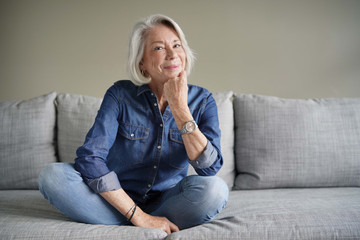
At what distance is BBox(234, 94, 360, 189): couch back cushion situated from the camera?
1.76 m

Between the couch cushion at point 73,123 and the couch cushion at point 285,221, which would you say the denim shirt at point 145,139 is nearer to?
the couch cushion at point 285,221

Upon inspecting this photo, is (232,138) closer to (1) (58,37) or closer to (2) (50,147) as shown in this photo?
(2) (50,147)

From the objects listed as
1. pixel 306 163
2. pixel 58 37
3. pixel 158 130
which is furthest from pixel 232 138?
pixel 58 37

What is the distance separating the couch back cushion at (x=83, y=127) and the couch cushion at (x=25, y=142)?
7 cm

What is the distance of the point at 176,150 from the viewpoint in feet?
4.64

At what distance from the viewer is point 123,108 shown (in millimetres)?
1425

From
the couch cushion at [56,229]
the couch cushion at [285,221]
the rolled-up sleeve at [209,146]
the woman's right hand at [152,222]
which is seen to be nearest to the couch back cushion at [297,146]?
the couch cushion at [285,221]

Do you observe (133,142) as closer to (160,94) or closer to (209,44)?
(160,94)

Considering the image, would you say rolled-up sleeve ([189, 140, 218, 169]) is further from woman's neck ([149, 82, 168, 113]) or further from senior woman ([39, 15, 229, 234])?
woman's neck ([149, 82, 168, 113])

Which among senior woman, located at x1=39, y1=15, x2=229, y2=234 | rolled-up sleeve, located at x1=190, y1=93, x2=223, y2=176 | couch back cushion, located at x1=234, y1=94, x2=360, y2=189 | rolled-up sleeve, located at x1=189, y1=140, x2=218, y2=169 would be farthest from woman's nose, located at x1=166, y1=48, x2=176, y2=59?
couch back cushion, located at x1=234, y1=94, x2=360, y2=189

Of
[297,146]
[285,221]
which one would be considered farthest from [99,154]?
[297,146]

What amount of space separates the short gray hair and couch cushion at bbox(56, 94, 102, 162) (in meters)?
0.47

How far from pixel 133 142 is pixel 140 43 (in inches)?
17.3

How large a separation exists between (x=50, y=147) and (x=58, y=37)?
0.96 meters
